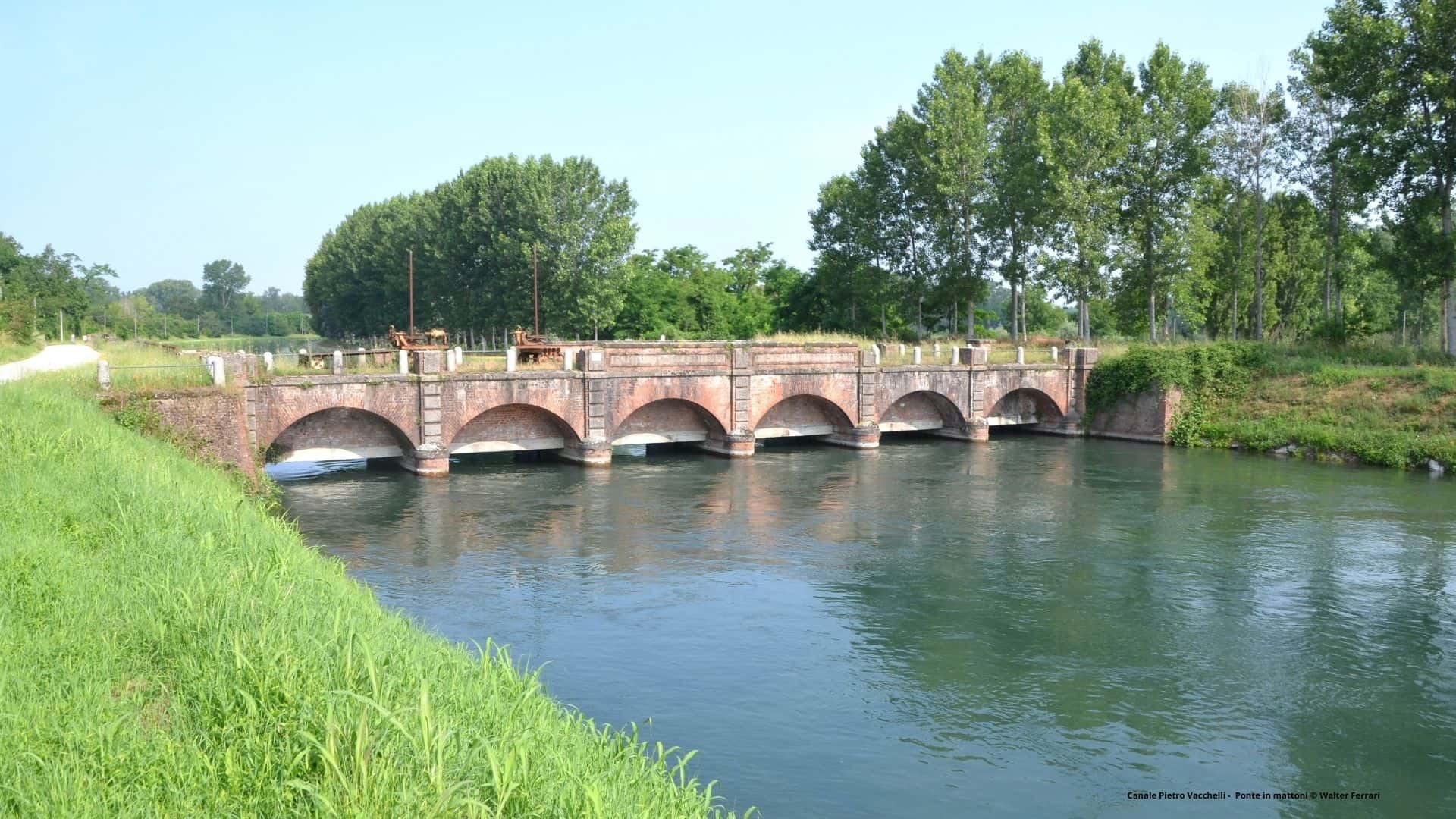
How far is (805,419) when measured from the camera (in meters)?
39.3

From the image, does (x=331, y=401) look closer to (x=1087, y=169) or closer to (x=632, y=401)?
(x=632, y=401)

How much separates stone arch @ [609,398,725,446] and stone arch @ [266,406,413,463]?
7.01 m

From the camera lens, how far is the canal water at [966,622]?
1201 cm

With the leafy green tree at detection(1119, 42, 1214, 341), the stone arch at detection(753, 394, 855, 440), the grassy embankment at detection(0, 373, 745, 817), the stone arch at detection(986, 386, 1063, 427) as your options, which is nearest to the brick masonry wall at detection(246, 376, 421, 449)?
the stone arch at detection(753, 394, 855, 440)

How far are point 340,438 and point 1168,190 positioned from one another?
3644 centimetres

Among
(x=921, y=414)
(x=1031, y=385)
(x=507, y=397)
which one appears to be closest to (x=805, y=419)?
(x=921, y=414)

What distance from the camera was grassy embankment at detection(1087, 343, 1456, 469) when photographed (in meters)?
34.7

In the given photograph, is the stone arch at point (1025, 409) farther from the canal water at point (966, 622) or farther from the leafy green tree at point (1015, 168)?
the canal water at point (966, 622)

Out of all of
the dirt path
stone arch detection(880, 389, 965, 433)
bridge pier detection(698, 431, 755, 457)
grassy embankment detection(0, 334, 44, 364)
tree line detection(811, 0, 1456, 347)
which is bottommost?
bridge pier detection(698, 431, 755, 457)

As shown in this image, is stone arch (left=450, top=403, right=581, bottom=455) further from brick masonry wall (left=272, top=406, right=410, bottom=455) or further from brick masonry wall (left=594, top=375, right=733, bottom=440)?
brick masonry wall (left=272, top=406, right=410, bottom=455)

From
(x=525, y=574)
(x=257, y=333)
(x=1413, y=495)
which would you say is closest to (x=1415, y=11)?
(x=1413, y=495)

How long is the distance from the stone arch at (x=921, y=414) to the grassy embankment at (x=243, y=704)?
30.5 m

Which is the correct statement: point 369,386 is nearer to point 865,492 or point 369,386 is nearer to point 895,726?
point 865,492

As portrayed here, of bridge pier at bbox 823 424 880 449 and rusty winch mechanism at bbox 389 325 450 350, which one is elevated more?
rusty winch mechanism at bbox 389 325 450 350
